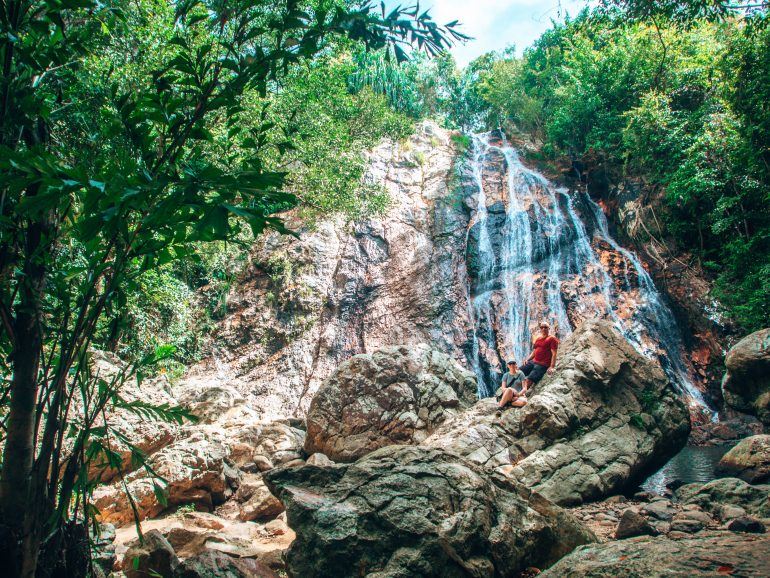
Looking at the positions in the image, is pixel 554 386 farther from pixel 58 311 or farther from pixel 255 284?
pixel 255 284

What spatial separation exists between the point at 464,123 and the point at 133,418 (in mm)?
30496

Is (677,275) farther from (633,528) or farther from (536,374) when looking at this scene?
(633,528)

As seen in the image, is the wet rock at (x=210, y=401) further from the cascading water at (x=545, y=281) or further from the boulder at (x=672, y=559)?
the boulder at (x=672, y=559)

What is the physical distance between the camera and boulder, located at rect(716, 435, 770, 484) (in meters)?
6.67

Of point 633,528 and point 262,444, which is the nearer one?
point 633,528

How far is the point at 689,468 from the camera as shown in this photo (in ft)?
28.1

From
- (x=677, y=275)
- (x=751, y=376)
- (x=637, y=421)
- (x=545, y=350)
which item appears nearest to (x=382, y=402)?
(x=545, y=350)

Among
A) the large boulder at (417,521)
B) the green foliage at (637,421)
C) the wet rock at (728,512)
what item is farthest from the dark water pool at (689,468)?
the large boulder at (417,521)

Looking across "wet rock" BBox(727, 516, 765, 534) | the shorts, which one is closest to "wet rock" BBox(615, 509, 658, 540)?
"wet rock" BBox(727, 516, 765, 534)

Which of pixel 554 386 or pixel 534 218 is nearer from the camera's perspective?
pixel 554 386

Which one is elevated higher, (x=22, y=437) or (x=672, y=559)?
(x=22, y=437)

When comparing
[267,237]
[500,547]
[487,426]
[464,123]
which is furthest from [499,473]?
[464,123]

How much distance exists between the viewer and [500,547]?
354 centimetres

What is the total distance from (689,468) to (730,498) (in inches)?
141
